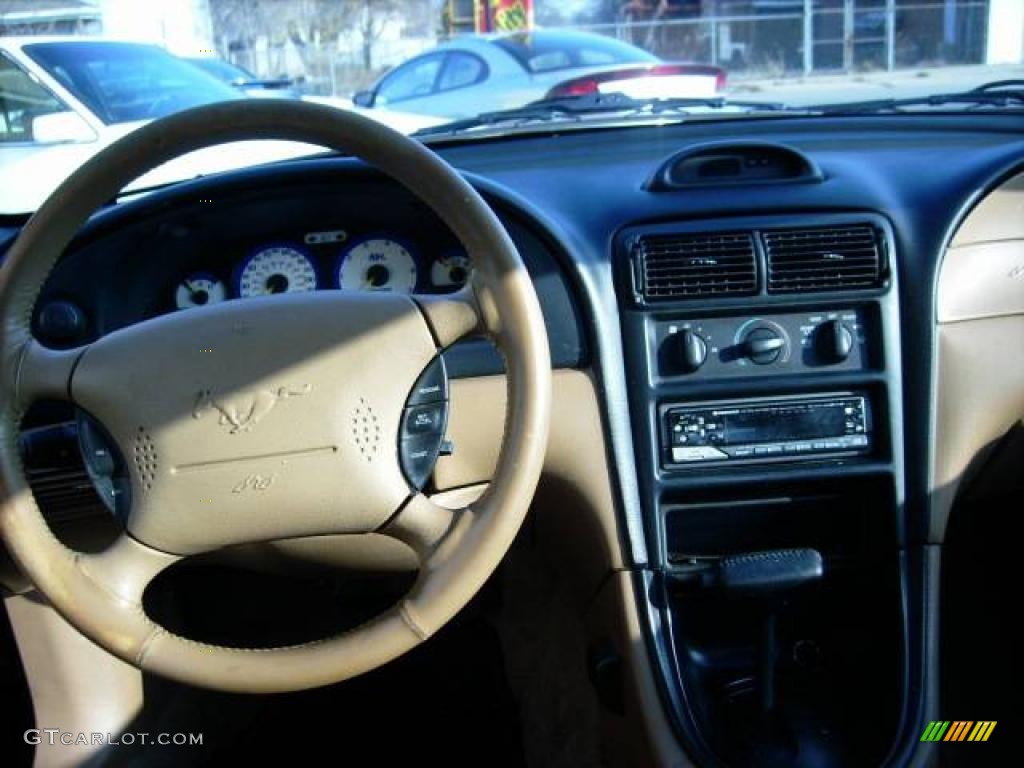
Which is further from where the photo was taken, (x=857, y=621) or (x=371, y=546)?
(x=857, y=621)

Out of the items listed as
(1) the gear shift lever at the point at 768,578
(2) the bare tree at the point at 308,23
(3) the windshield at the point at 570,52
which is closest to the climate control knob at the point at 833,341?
(1) the gear shift lever at the point at 768,578

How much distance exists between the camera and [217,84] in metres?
5.93

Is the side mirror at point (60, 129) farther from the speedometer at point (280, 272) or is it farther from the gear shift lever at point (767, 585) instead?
the gear shift lever at point (767, 585)

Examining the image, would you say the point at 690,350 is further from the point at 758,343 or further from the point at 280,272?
the point at 280,272

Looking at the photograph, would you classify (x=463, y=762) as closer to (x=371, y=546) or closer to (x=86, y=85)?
(x=371, y=546)

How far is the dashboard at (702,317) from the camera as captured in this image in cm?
215

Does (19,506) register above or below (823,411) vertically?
above

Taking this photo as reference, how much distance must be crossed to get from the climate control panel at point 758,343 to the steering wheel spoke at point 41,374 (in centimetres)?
106

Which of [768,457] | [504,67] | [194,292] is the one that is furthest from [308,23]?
[768,457]

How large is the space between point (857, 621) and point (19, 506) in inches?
65.0

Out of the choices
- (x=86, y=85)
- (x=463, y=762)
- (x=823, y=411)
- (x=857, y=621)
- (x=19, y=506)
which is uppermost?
(x=86, y=85)

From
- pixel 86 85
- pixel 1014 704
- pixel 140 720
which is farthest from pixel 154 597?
A: pixel 86 85

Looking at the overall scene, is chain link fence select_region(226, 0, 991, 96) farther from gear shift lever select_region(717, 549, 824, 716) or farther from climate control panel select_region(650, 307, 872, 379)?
gear shift lever select_region(717, 549, 824, 716)

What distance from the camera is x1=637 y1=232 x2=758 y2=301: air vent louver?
2.19 meters
